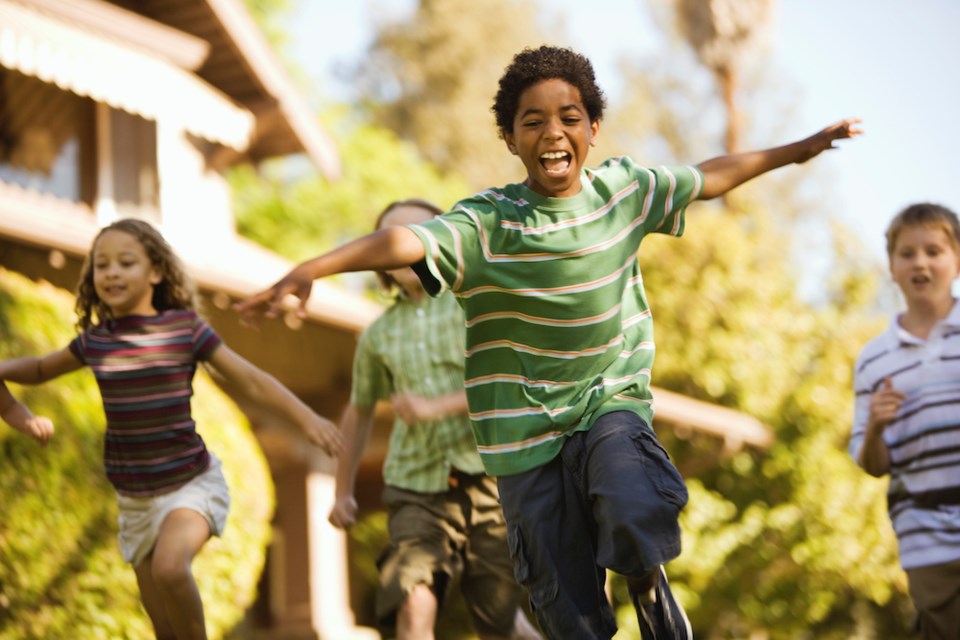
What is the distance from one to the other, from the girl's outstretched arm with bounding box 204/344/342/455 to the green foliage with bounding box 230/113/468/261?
16738mm

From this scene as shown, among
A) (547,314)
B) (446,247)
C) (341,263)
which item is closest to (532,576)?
(547,314)

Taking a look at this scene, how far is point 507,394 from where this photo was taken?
3816 millimetres

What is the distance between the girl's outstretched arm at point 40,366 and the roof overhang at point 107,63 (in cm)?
579

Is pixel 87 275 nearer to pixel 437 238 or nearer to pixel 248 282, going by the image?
pixel 437 238

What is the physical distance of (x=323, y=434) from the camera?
4.48 m

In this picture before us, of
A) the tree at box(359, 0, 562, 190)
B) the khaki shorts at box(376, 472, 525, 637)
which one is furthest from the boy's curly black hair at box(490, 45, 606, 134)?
the tree at box(359, 0, 562, 190)

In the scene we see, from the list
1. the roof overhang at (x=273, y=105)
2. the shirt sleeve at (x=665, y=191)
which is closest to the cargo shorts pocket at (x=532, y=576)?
the shirt sleeve at (x=665, y=191)

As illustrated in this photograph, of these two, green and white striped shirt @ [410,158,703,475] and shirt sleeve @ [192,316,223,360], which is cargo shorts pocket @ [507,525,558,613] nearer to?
green and white striped shirt @ [410,158,703,475]

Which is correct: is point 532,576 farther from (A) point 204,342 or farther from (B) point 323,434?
(A) point 204,342

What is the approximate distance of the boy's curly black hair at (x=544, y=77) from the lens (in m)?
3.86

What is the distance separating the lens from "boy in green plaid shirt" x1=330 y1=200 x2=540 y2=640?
5195mm

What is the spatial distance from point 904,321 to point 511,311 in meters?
2.52

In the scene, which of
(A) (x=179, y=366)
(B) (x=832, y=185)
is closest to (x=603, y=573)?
(A) (x=179, y=366)

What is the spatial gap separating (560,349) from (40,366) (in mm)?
2274
